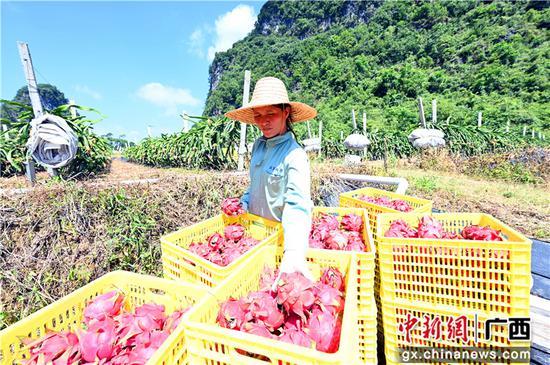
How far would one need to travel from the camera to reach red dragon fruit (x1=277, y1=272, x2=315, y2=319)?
81cm

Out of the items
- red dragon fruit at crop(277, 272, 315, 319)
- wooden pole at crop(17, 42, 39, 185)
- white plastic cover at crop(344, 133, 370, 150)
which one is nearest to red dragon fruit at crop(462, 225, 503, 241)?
red dragon fruit at crop(277, 272, 315, 319)

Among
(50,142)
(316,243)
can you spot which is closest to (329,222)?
(316,243)

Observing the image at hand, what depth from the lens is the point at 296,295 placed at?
823 millimetres

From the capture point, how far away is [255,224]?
69.2 inches

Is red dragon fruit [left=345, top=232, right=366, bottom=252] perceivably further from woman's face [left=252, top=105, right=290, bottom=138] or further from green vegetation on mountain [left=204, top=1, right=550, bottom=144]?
green vegetation on mountain [left=204, top=1, right=550, bottom=144]

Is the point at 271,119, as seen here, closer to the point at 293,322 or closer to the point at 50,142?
the point at 293,322

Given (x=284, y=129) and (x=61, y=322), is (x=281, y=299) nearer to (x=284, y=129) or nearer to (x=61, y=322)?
(x=61, y=322)

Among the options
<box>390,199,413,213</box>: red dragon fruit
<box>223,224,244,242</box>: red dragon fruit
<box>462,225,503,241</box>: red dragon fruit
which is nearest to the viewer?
<box>462,225,503,241</box>: red dragon fruit

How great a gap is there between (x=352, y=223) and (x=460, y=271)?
25.6 inches

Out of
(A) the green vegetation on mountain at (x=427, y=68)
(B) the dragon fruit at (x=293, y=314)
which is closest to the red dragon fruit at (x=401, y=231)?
(B) the dragon fruit at (x=293, y=314)

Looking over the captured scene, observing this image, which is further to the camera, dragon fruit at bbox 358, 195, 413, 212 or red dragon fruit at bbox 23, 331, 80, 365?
dragon fruit at bbox 358, 195, 413, 212

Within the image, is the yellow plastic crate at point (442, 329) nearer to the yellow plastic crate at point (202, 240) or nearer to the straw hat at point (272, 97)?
the yellow plastic crate at point (202, 240)

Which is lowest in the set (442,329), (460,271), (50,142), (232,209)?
(442,329)

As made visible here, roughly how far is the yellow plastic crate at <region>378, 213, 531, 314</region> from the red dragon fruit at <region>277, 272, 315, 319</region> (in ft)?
2.62
